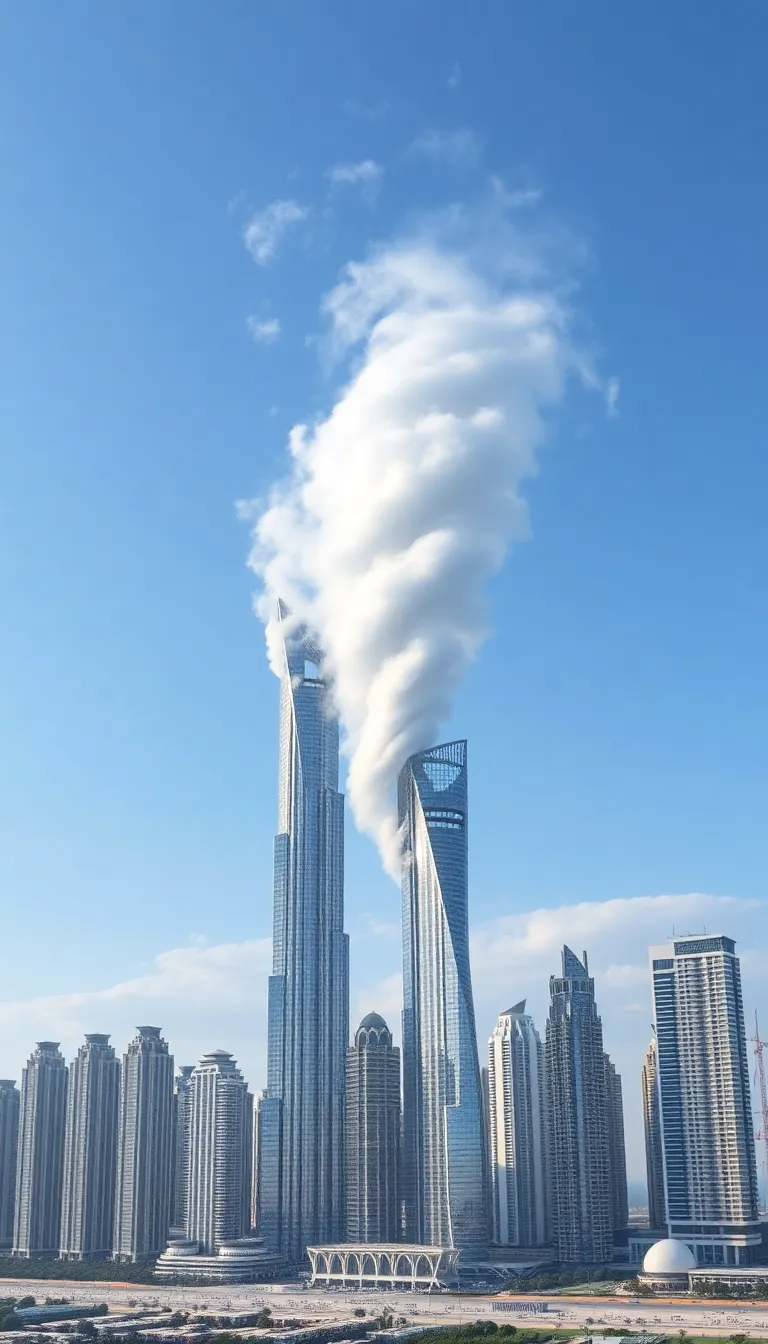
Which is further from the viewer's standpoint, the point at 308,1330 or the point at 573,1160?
the point at 573,1160

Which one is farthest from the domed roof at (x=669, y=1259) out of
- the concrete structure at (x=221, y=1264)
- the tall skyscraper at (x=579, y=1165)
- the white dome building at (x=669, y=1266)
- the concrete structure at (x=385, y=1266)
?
the concrete structure at (x=221, y=1264)

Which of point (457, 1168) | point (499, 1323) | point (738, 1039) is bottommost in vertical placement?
point (499, 1323)

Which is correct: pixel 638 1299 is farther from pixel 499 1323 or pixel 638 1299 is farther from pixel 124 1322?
pixel 124 1322

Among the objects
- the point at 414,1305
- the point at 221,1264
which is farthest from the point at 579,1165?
the point at 221,1264

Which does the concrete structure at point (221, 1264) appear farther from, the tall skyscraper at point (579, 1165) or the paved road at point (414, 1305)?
the tall skyscraper at point (579, 1165)

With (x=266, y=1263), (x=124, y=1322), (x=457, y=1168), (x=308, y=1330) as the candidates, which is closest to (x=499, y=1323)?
(x=308, y=1330)

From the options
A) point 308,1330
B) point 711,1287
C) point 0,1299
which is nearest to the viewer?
point 308,1330

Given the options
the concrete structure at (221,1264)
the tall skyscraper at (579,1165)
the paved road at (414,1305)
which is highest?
the tall skyscraper at (579,1165)

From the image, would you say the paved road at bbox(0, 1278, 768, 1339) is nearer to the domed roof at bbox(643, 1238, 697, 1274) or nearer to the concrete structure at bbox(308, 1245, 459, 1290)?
the concrete structure at bbox(308, 1245, 459, 1290)
